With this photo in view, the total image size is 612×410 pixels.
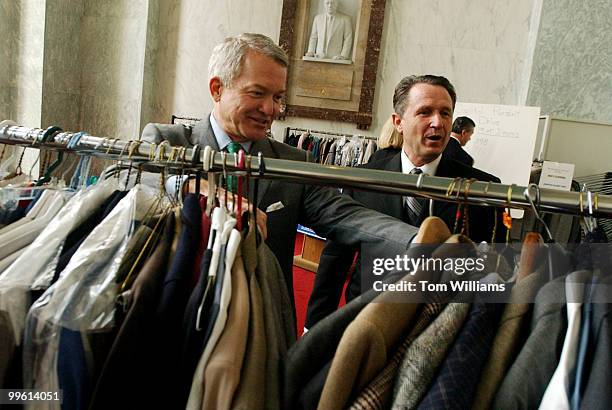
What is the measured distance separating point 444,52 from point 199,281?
4327mm

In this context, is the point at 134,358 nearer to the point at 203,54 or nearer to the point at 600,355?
the point at 600,355

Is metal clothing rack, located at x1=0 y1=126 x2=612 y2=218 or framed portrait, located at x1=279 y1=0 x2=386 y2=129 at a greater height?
framed portrait, located at x1=279 y1=0 x2=386 y2=129

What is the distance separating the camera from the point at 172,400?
2.12 ft

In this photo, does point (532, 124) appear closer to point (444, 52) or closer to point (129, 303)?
point (444, 52)

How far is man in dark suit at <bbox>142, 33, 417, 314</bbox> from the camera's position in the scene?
4.22 feet

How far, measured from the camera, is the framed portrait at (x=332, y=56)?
465 cm

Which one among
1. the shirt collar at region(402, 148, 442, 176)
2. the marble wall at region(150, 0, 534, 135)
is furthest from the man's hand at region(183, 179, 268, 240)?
the marble wall at region(150, 0, 534, 135)

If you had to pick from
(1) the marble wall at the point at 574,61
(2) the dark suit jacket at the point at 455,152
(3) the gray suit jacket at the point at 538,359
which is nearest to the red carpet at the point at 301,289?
(2) the dark suit jacket at the point at 455,152

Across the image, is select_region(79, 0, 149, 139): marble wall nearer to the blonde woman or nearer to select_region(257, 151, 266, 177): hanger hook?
the blonde woman

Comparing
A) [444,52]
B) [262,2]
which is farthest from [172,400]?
[262,2]

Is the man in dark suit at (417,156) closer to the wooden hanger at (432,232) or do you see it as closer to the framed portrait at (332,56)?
the wooden hanger at (432,232)

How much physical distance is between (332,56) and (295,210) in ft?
12.5

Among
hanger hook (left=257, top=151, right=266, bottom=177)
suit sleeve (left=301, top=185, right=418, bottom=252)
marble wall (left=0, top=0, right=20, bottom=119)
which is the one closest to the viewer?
hanger hook (left=257, top=151, right=266, bottom=177)

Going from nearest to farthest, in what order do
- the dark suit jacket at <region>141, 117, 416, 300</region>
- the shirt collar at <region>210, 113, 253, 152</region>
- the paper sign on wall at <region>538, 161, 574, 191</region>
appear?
the dark suit jacket at <region>141, 117, 416, 300</region>
the shirt collar at <region>210, 113, 253, 152</region>
the paper sign on wall at <region>538, 161, 574, 191</region>
